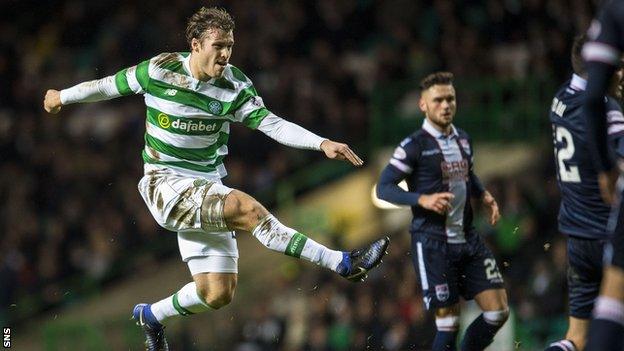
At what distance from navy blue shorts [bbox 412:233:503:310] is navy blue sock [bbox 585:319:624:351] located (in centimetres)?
297

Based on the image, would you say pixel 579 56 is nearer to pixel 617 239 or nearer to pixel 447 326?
pixel 617 239

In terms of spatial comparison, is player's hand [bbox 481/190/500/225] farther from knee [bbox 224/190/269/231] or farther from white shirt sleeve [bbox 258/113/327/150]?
knee [bbox 224/190/269/231]

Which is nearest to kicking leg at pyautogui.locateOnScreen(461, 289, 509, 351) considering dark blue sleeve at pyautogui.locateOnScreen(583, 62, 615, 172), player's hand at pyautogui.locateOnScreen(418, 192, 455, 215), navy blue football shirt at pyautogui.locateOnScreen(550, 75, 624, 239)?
player's hand at pyautogui.locateOnScreen(418, 192, 455, 215)

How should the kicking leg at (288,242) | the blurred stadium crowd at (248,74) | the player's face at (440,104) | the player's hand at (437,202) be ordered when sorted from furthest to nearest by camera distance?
1. the blurred stadium crowd at (248,74)
2. the player's face at (440,104)
3. the player's hand at (437,202)
4. the kicking leg at (288,242)

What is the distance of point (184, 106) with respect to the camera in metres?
8.02

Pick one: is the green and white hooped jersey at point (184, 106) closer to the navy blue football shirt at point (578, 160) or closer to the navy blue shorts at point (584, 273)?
the navy blue football shirt at point (578, 160)

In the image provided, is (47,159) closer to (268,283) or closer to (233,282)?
(268,283)

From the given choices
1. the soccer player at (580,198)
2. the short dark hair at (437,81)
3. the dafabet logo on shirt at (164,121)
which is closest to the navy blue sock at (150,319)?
the dafabet logo on shirt at (164,121)

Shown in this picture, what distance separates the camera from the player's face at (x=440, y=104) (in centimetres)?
852

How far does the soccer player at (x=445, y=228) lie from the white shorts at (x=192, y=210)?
1201mm

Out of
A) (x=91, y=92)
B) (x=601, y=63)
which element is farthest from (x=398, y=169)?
(x=601, y=63)

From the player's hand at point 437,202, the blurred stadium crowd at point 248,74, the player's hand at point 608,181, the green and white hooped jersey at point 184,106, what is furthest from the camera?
the blurred stadium crowd at point 248,74

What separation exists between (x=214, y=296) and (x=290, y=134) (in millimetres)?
1276

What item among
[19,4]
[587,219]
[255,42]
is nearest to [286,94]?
[255,42]
